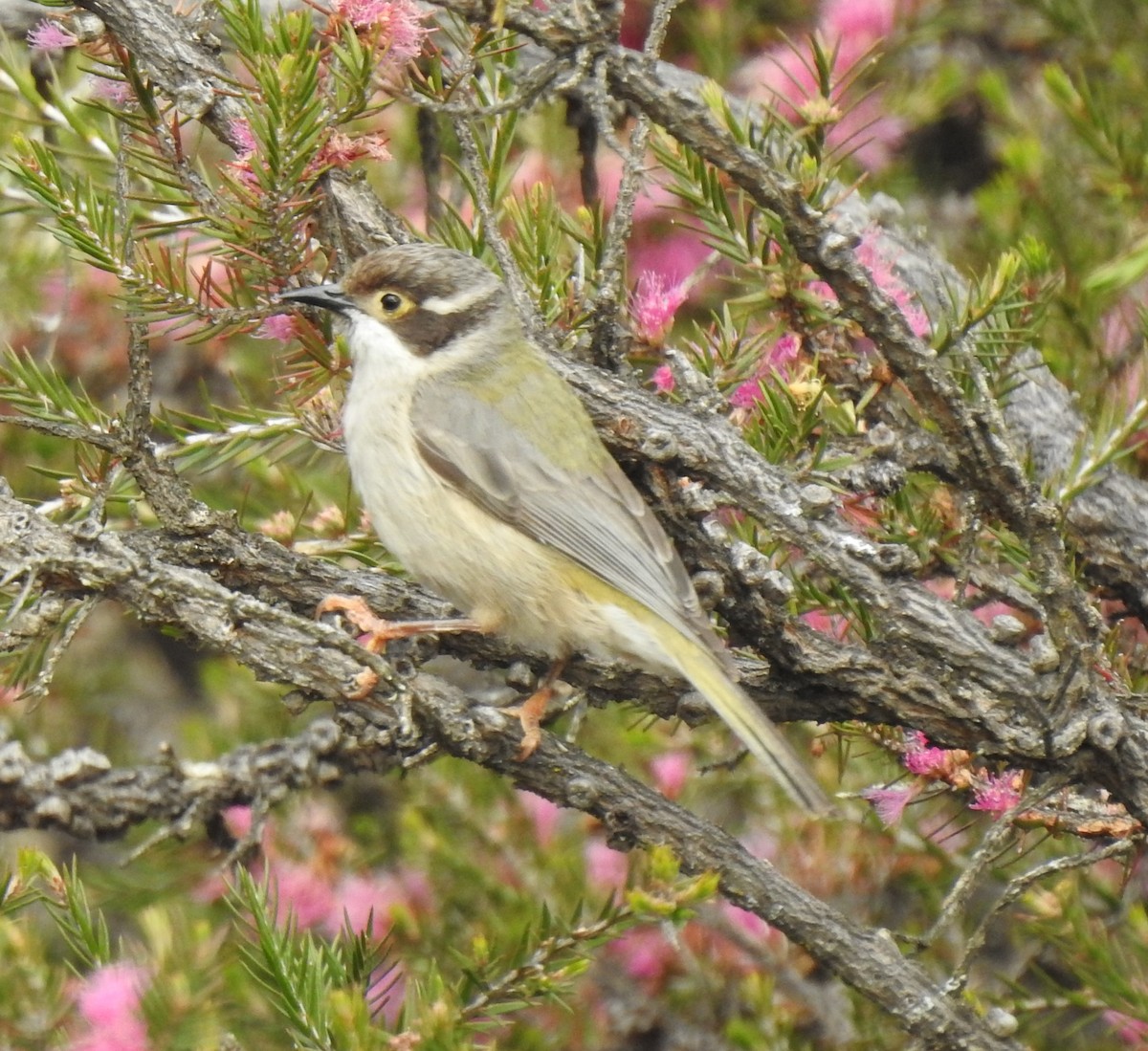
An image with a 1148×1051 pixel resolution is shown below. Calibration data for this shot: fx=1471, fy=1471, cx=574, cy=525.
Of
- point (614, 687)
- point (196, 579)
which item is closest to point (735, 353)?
point (614, 687)

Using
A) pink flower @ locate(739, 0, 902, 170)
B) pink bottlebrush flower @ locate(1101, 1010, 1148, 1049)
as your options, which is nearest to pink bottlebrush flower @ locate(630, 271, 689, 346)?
pink flower @ locate(739, 0, 902, 170)

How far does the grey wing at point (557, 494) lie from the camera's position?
3.55 meters

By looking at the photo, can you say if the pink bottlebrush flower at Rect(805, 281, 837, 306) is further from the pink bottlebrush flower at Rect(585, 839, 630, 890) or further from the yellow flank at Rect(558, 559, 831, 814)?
the pink bottlebrush flower at Rect(585, 839, 630, 890)

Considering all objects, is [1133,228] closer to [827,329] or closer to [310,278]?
[827,329]

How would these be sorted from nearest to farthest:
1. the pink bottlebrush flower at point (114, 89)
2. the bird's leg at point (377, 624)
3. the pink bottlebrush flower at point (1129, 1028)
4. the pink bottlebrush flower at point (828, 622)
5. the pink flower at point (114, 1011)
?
1. the pink flower at point (114, 1011)
2. the pink bottlebrush flower at point (114, 89)
3. the bird's leg at point (377, 624)
4. the pink bottlebrush flower at point (1129, 1028)
5. the pink bottlebrush flower at point (828, 622)

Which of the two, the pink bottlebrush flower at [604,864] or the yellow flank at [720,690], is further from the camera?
the pink bottlebrush flower at [604,864]

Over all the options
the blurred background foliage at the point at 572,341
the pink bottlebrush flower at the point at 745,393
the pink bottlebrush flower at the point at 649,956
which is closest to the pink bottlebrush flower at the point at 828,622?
the blurred background foliage at the point at 572,341

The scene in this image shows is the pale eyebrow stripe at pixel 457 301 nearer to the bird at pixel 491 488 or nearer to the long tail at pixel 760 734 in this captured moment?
the bird at pixel 491 488

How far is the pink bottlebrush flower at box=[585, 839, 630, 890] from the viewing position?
497 centimetres

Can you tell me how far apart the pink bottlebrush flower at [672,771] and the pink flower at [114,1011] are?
2350 mm

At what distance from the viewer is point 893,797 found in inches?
135

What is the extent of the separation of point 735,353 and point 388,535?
3.26ft

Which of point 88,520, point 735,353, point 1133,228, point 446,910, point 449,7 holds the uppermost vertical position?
point 449,7

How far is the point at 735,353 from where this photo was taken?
3.60 meters
